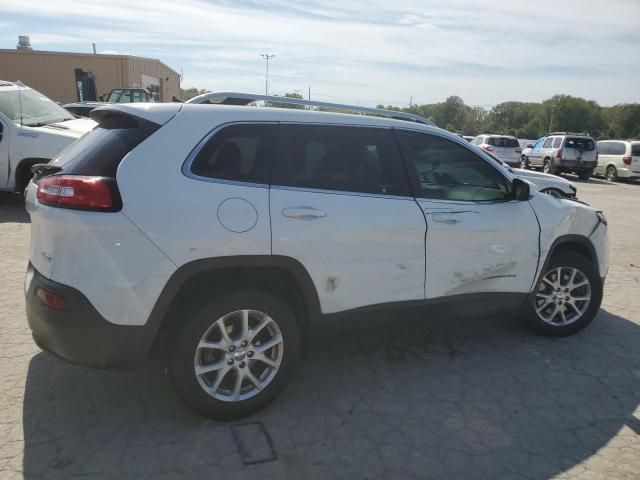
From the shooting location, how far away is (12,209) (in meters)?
8.56

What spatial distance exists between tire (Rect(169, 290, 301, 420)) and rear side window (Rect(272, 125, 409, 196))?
0.74 m

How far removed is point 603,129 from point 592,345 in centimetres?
11066

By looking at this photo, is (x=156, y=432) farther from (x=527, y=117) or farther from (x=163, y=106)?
(x=527, y=117)

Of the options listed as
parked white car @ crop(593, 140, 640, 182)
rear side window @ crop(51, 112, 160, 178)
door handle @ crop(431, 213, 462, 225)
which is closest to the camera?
rear side window @ crop(51, 112, 160, 178)

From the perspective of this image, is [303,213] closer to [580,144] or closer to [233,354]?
[233,354]

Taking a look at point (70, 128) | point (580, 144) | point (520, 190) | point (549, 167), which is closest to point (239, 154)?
point (520, 190)

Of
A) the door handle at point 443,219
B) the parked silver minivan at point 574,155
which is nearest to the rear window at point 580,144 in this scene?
the parked silver minivan at point 574,155

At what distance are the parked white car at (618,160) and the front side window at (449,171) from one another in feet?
65.3

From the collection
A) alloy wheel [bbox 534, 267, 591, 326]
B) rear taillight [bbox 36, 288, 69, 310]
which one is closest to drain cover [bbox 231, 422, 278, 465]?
rear taillight [bbox 36, 288, 69, 310]

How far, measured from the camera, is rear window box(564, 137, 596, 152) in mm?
20906

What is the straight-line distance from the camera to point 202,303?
2.89m

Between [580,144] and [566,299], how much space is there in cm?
1885

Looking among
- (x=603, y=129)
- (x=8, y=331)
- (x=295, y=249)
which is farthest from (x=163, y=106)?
(x=603, y=129)

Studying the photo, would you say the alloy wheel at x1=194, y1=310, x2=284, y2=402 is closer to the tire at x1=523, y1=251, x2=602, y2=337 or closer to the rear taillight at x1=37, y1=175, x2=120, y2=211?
the rear taillight at x1=37, y1=175, x2=120, y2=211
